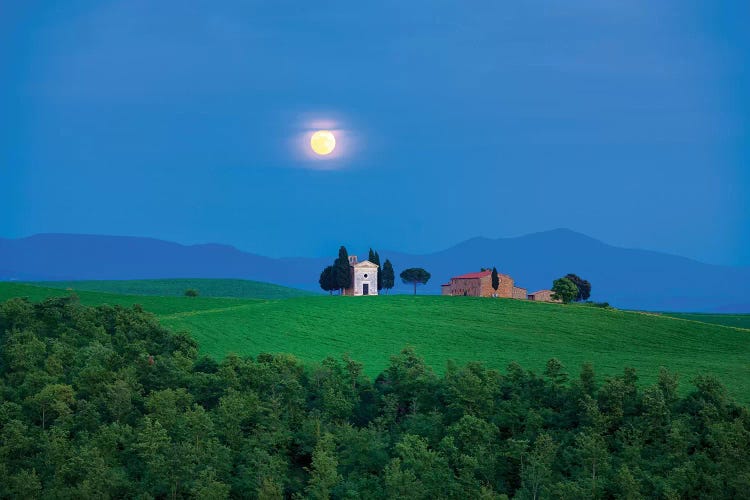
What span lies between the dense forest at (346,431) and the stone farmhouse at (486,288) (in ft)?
179

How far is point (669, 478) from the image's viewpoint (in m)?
39.5

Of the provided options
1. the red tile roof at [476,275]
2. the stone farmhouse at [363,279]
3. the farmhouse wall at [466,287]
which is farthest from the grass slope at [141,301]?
the red tile roof at [476,275]

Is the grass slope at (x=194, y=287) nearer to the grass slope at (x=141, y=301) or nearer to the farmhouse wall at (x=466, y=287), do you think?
the grass slope at (x=141, y=301)

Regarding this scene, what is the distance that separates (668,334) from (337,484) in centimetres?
4957

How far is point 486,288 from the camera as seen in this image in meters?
113

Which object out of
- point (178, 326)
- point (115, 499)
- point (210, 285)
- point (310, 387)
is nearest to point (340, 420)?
point (310, 387)

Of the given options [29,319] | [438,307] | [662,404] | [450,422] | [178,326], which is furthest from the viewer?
[438,307]

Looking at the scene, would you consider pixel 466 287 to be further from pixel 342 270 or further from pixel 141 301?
pixel 141 301

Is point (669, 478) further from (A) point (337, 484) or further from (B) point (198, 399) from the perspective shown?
(B) point (198, 399)

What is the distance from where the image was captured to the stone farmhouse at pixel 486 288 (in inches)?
4437

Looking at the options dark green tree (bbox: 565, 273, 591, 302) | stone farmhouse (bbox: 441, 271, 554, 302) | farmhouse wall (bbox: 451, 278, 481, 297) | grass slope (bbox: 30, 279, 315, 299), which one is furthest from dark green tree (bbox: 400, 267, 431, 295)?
grass slope (bbox: 30, 279, 315, 299)

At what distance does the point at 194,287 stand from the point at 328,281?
52253mm

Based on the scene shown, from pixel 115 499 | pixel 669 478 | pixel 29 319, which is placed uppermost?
pixel 29 319

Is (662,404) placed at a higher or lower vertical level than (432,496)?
higher
